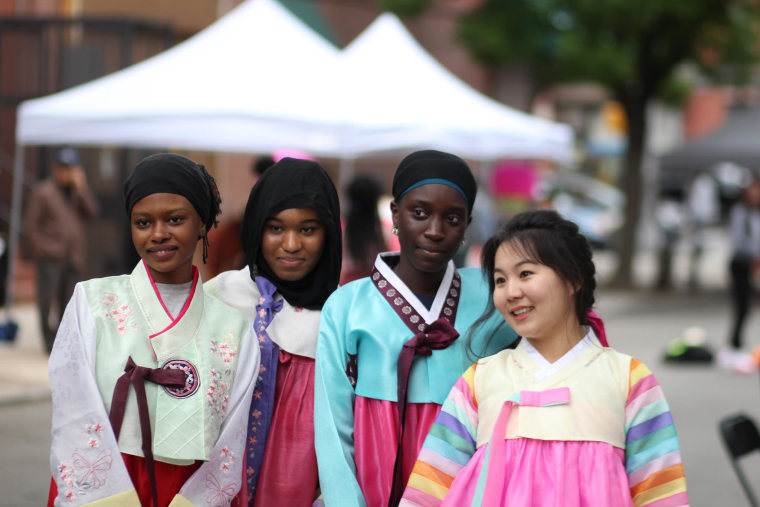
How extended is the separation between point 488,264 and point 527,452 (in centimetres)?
54

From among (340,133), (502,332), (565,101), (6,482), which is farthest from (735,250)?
(565,101)

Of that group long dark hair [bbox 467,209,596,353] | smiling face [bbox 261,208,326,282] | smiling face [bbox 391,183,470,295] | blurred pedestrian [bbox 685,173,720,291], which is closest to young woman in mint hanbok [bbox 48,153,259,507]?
smiling face [bbox 261,208,326,282]

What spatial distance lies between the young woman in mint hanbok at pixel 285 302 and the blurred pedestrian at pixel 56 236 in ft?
21.8

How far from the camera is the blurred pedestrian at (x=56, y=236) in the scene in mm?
9242

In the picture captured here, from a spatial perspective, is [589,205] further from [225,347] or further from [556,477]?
[556,477]

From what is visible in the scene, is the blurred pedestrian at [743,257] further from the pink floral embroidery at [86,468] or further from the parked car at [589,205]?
the parked car at [589,205]

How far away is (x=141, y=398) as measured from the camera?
8.24ft

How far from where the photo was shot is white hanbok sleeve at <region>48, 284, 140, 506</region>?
8.14 feet

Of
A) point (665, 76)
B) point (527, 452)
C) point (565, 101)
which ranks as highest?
point (565, 101)

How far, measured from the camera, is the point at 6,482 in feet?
18.4

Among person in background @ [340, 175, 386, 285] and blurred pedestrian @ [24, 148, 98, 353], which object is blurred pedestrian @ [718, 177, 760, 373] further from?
blurred pedestrian @ [24, 148, 98, 353]

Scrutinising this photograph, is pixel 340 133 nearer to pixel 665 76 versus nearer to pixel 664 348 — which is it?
pixel 664 348

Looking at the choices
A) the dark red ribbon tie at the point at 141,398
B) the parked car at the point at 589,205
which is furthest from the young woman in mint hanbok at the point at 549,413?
the parked car at the point at 589,205

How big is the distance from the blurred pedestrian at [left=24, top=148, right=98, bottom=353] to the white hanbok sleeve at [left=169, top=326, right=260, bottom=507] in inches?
273
